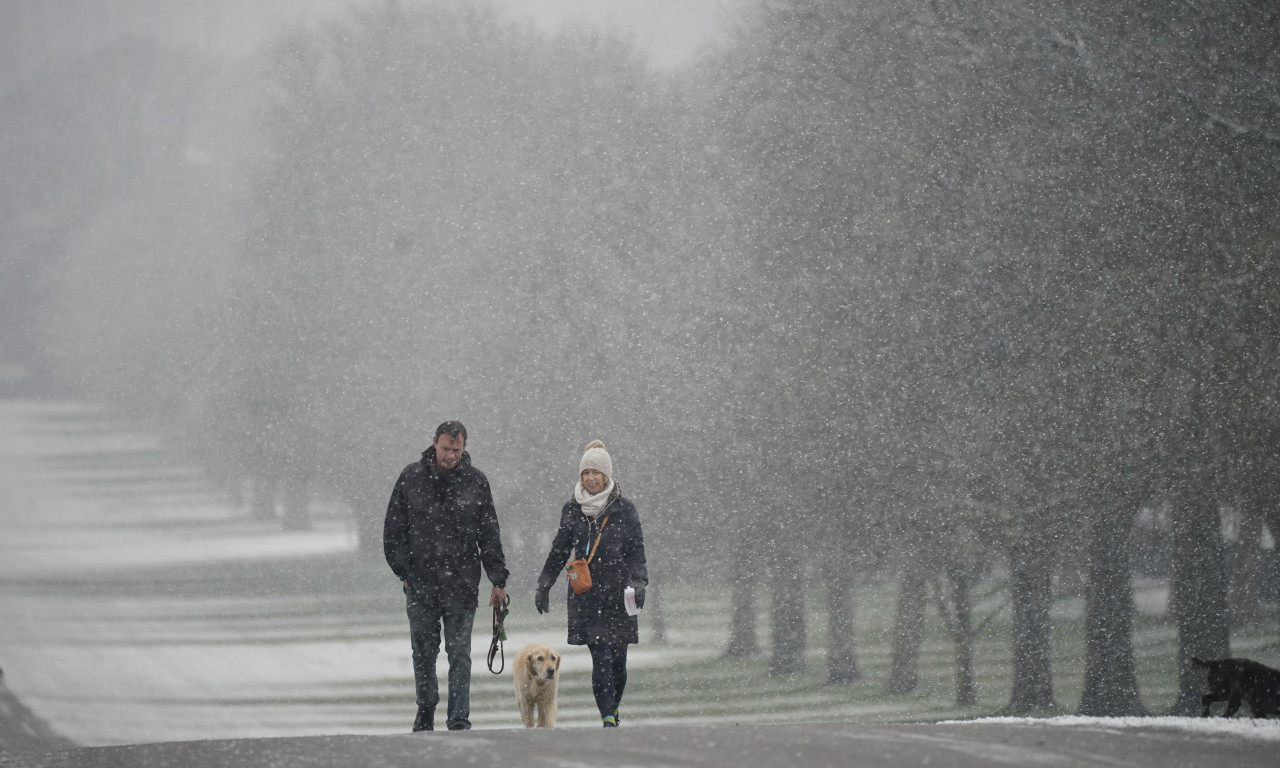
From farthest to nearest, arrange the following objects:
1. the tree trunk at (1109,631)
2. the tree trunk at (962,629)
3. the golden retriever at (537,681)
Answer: the tree trunk at (962,629) < the tree trunk at (1109,631) < the golden retriever at (537,681)

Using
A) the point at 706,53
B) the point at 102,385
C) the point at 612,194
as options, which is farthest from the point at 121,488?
the point at 706,53

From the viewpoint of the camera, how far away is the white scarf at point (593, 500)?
25.5ft

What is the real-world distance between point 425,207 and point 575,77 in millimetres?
3260

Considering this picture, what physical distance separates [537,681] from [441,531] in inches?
49.3

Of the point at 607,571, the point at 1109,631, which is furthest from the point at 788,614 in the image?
the point at 607,571

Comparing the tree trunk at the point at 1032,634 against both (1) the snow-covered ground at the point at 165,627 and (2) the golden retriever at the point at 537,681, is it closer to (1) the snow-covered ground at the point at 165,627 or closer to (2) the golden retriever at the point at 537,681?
(1) the snow-covered ground at the point at 165,627

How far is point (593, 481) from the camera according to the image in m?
7.75

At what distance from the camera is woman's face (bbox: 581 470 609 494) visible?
25.4 ft

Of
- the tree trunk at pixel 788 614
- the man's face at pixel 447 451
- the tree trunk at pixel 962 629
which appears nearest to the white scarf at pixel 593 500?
the man's face at pixel 447 451

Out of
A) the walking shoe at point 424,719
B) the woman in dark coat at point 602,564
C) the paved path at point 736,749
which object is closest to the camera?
the paved path at point 736,749

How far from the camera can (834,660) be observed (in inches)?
702

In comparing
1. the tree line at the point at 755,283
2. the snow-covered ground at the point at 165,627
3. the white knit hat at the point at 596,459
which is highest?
the tree line at the point at 755,283

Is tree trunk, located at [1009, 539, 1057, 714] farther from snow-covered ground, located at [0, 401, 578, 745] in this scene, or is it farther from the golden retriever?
the golden retriever

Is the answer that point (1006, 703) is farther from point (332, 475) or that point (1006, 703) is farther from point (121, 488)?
point (121, 488)
